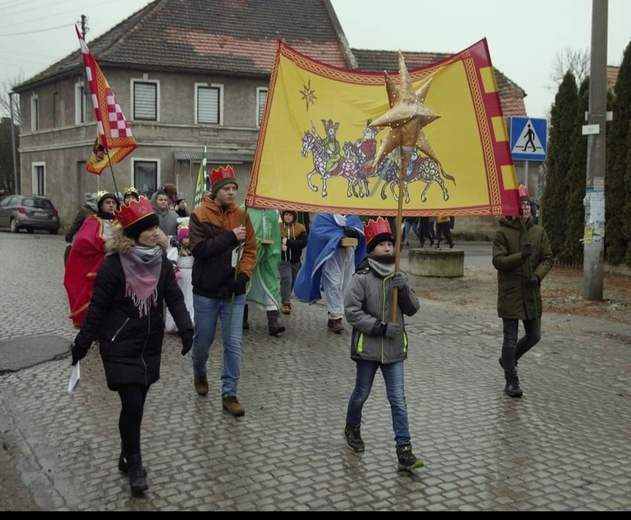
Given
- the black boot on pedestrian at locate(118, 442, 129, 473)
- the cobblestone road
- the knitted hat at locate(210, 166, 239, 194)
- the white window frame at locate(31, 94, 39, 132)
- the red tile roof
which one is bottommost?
the cobblestone road

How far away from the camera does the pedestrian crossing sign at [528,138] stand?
1034 cm

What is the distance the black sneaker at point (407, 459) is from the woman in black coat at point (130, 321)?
1.52 meters

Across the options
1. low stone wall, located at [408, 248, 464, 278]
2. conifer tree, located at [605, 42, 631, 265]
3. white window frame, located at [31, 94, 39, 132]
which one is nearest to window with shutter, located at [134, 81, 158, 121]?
white window frame, located at [31, 94, 39, 132]

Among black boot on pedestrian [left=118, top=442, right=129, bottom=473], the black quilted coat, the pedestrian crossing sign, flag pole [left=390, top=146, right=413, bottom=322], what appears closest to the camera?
the black quilted coat

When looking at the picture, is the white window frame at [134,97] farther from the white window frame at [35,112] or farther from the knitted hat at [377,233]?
the knitted hat at [377,233]

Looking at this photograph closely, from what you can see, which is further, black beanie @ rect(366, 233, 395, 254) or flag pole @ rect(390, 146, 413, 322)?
black beanie @ rect(366, 233, 395, 254)

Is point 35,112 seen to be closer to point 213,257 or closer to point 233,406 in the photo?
point 213,257

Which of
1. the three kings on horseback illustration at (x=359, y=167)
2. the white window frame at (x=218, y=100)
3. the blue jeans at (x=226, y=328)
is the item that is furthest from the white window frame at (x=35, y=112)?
the three kings on horseback illustration at (x=359, y=167)

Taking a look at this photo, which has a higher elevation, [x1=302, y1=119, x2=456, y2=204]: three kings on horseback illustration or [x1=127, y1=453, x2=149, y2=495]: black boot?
[x1=302, y1=119, x2=456, y2=204]: three kings on horseback illustration

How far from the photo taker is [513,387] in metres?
6.63

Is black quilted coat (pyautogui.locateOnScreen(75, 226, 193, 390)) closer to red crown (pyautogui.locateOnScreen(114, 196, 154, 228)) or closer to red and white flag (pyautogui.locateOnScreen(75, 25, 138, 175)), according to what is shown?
red crown (pyautogui.locateOnScreen(114, 196, 154, 228))

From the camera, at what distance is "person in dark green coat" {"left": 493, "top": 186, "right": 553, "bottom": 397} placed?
263 inches

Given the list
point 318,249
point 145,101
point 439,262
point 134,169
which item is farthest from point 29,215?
point 318,249

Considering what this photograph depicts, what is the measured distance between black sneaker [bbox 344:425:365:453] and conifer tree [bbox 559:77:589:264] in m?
13.9
